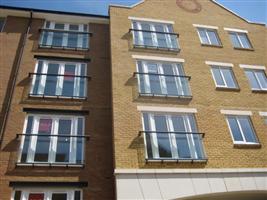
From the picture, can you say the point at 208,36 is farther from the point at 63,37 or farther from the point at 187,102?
the point at 63,37

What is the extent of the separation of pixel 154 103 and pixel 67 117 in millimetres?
3175

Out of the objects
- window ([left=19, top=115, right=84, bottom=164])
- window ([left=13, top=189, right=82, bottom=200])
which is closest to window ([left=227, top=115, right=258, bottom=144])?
window ([left=19, top=115, right=84, bottom=164])

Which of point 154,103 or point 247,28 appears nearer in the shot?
point 154,103

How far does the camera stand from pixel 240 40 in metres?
14.5

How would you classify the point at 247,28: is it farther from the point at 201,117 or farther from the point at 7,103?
the point at 7,103

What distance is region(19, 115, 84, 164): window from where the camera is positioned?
961 cm

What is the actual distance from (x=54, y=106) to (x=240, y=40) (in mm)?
9400

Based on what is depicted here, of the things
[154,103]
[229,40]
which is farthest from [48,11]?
[229,40]

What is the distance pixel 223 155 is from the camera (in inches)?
382

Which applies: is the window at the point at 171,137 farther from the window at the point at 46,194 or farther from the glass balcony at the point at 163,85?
the window at the point at 46,194

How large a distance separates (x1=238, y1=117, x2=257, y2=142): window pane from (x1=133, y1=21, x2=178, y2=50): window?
4131 mm

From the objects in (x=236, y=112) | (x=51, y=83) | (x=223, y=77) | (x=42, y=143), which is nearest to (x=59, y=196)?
(x=42, y=143)

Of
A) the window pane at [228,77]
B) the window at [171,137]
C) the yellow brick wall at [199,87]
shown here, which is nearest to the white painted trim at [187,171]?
the yellow brick wall at [199,87]

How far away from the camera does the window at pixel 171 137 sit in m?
9.45
